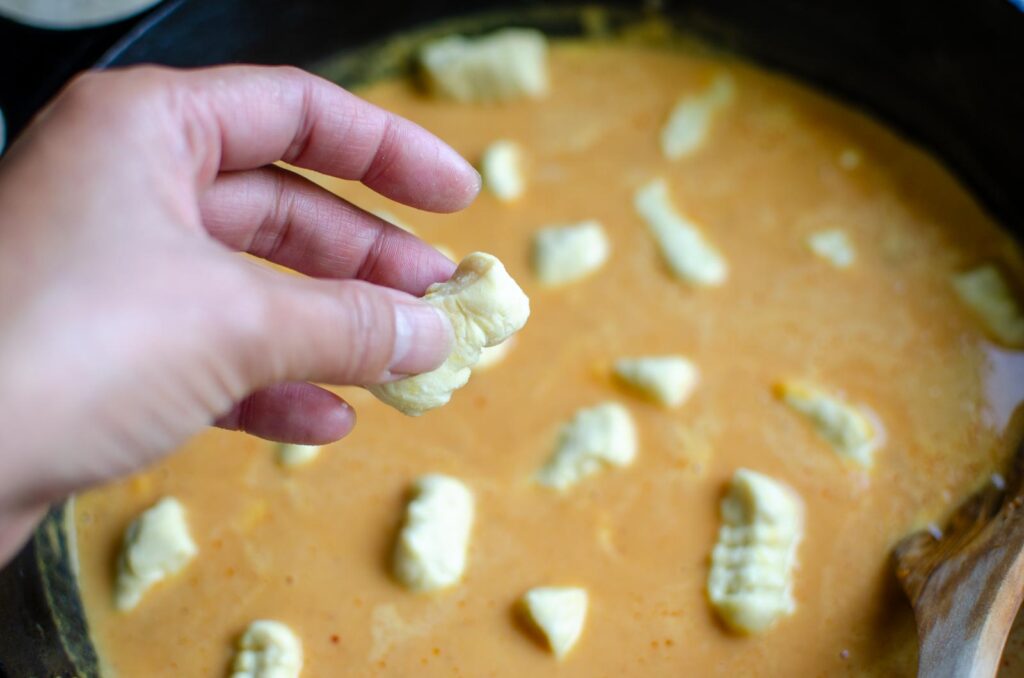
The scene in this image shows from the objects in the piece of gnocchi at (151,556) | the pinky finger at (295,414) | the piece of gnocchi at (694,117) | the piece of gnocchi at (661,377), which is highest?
the piece of gnocchi at (694,117)

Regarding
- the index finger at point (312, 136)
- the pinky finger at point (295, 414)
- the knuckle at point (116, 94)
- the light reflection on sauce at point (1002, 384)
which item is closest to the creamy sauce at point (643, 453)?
the light reflection on sauce at point (1002, 384)

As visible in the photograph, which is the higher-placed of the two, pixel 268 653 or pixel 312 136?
pixel 312 136

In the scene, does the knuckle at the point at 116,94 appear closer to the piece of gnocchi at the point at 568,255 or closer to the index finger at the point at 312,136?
the index finger at the point at 312,136

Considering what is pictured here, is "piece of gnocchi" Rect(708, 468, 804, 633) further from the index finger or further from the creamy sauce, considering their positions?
the index finger

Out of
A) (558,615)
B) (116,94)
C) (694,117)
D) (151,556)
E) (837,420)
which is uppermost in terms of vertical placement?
(116,94)

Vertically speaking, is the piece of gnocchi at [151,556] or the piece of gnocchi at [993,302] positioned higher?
the piece of gnocchi at [993,302]

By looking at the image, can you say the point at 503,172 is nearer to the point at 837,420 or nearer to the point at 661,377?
the point at 661,377

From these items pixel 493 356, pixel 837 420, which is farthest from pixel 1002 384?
pixel 493 356

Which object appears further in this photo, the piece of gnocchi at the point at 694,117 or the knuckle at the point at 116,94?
the piece of gnocchi at the point at 694,117
